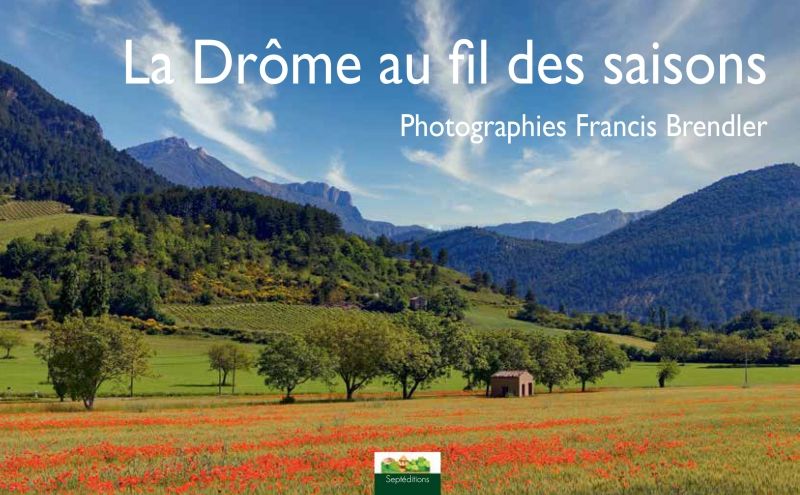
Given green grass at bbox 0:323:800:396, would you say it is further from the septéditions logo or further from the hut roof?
the septéditions logo

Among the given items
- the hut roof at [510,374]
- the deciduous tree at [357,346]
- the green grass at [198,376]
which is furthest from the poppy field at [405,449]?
the hut roof at [510,374]

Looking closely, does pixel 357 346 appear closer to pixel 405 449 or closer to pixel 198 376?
pixel 198 376

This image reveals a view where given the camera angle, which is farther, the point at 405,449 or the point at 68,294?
the point at 68,294

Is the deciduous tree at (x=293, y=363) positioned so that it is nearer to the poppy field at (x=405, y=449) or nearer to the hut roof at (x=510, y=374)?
the hut roof at (x=510, y=374)

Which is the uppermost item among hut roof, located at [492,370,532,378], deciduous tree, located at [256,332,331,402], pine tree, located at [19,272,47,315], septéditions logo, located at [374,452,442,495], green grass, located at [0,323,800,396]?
pine tree, located at [19,272,47,315]

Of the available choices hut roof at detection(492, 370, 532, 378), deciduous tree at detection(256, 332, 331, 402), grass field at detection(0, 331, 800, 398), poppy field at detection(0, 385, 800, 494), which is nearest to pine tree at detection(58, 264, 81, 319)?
grass field at detection(0, 331, 800, 398)

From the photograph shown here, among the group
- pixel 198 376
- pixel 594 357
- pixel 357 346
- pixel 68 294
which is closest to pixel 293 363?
pixel 357 346
